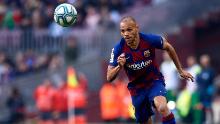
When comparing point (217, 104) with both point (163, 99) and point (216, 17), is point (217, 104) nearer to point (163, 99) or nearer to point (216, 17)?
point (216, 17)

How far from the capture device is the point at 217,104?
2711 cm

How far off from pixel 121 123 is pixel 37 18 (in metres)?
5.69

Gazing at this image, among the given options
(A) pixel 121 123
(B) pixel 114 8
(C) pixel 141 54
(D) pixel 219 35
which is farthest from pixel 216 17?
(C) pixel 141 54

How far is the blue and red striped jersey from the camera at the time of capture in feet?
48.9

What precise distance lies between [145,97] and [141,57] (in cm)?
76

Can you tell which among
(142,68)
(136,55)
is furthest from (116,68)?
(142,68)

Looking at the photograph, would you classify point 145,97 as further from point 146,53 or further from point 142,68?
point 146,53

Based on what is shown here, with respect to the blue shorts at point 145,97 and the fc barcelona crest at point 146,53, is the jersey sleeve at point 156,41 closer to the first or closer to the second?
the fc barcelona crest at point 146,53

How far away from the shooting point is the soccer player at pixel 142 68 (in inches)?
575

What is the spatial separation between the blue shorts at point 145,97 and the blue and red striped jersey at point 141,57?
161 millimetres

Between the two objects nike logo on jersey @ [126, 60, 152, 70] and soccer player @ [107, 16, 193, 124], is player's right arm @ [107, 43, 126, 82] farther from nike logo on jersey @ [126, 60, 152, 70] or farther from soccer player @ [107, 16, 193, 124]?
nike logo on jersey @ [126, 60, 152, 70]

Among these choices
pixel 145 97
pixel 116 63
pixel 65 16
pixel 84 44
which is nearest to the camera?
pixel 116 63

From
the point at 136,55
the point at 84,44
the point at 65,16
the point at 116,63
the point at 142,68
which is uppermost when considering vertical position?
the point at 84,44

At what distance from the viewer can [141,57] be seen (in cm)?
1497
